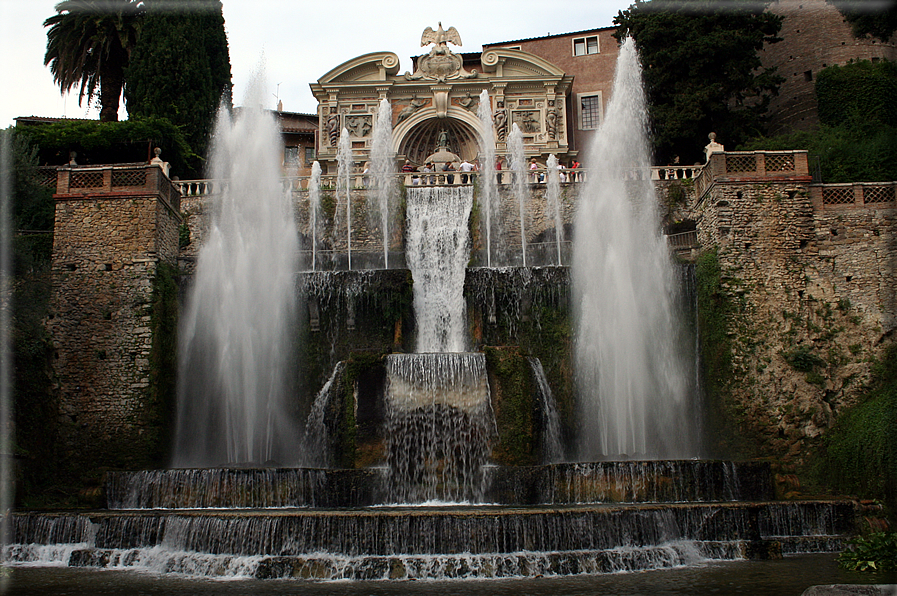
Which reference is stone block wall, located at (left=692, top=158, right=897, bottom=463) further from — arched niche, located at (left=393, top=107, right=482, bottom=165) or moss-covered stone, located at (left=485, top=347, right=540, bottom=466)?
arched niche, located at (left=393, top=107, right=482, bottom=165)

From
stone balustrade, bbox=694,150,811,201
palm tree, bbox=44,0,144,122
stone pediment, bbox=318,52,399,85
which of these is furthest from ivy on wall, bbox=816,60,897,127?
palm tree, bbox=44,0,144,122

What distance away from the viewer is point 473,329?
18266mm

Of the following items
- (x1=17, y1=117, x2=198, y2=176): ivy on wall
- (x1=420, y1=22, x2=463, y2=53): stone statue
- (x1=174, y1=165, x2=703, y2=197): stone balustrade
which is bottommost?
(x1=174, y1=165, x2=703, y2=197): stone balustrade

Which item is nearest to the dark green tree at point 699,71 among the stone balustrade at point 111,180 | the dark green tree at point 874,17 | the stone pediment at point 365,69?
the dark green tree at point 874,17

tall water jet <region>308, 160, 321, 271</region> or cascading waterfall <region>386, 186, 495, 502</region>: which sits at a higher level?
tall water jet <region>308, 160, 321, 271</region>

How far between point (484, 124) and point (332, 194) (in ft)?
31.0

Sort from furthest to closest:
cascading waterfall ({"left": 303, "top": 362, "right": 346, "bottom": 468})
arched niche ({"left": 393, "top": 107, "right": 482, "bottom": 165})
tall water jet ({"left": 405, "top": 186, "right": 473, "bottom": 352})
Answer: arched niche ({"left": 393, "top": 107, "right": 482, "bottom": 165}) → tall water jet ({"left": 405, "top": 186, "right": 473, "bottom": 352}) → cascading waterfall ({"left": 303, "top": 362, "right": 346, "bottom": 468})

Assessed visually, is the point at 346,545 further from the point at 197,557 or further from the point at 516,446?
the point at 516,446

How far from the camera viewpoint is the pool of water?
830 centimetres

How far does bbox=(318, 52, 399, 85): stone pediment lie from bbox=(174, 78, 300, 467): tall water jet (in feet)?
43.8

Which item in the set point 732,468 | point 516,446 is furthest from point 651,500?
point 516,446

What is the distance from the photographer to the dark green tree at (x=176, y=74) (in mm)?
27375

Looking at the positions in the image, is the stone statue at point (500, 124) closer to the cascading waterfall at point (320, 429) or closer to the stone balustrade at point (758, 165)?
the stone balustrade at point (758, 165)

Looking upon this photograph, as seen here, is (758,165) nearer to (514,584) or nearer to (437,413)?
(437,413)
